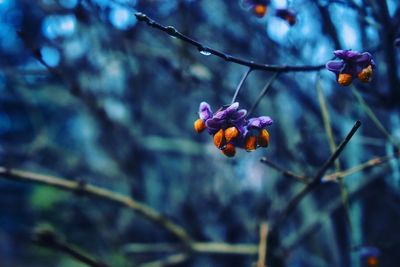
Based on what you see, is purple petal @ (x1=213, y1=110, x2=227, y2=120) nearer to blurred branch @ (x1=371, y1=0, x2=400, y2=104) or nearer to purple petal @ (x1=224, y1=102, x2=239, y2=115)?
purple petal @ (x1=224, y1=102, x2=239, y2=115)

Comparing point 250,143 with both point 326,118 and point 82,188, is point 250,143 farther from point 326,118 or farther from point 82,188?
point 82,188

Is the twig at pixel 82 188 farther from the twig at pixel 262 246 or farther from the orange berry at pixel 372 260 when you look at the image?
the orange berry at pixel 372 260

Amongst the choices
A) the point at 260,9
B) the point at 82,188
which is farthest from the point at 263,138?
the point at 82,188

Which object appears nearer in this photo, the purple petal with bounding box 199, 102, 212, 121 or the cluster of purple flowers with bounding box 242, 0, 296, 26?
the purple petal with bounding box 199, 102, 212, 121

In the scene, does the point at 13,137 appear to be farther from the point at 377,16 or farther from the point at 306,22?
the point at 377,16

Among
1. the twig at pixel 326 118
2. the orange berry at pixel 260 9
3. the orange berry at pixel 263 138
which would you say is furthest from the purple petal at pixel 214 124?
the orange berry at pixel 260 9

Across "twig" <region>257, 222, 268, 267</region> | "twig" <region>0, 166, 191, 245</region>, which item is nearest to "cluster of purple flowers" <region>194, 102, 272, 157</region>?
"twig" <region>257, 222, 268, 267</region>
